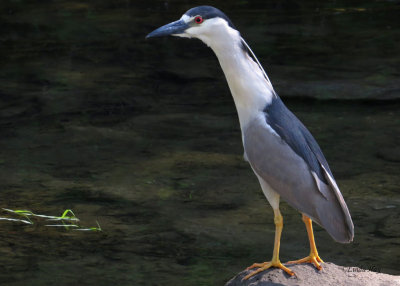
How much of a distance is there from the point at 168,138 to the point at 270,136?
3.14m

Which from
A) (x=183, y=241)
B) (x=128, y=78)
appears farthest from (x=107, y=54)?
(x=183, y=241)

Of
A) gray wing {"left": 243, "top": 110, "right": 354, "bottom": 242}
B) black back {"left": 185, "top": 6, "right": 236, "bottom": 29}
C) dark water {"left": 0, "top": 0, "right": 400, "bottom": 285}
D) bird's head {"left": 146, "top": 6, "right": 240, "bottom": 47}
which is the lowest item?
dark water {"left": 0, "top": 0, "right": 400, "bottom": 285}

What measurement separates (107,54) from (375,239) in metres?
4.88

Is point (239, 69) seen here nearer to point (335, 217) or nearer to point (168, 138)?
point (335, 217)

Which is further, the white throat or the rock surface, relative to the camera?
the white throat

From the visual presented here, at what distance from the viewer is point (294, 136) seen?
12.1ft

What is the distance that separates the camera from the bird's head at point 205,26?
3643 mm

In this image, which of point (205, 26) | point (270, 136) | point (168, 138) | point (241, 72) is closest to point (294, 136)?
point (270, 136)

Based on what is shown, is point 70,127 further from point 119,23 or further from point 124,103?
point 119,23

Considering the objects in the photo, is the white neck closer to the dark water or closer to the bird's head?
the bird's head

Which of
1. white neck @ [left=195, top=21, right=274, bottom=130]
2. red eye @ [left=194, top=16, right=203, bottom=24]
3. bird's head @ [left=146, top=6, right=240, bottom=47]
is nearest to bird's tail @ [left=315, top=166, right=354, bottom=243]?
white neck @ [left=195, top=21, right=274, bottom=130]

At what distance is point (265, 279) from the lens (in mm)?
3588

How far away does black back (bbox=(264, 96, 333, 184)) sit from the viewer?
3701 millimetres

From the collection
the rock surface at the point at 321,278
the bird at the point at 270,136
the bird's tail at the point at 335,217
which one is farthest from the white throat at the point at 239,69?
the rock surface at the point at 321,278
